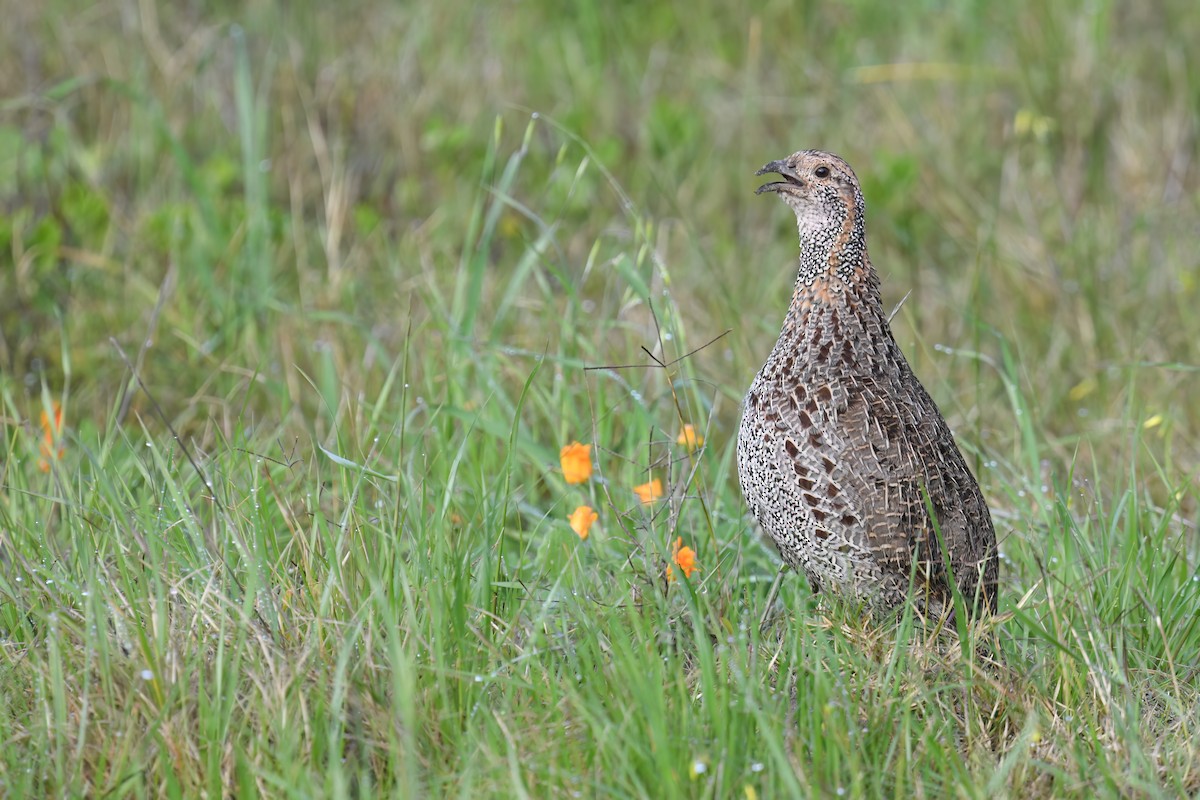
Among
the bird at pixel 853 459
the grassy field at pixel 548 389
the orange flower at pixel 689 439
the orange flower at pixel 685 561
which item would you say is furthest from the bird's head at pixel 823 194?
the orange flower at pixel 685 561

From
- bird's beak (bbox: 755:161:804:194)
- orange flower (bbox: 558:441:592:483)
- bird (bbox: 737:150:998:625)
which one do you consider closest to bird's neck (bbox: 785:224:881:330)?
bird (bbox: 737:150:998:625)

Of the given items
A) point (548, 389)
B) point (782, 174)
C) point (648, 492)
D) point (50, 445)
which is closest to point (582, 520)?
point (648, 492)

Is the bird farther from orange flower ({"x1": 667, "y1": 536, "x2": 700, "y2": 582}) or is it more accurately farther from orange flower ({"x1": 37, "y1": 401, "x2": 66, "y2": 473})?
orange flower ({"x1": 37, "y1": 401, "x2": 66, "y2": 473})

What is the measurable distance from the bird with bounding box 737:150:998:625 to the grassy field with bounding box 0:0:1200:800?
0.14m

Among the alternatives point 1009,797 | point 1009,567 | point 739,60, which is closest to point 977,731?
point 1009,797

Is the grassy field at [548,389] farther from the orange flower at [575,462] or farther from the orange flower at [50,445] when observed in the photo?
→ the orange flower at [575,462]

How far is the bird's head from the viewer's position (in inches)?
145

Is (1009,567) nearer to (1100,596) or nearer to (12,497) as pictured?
(1100,596)

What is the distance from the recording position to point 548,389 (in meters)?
5.00

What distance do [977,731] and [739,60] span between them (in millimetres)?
5294

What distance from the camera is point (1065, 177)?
687 centimetres

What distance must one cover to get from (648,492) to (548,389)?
1.33 metres

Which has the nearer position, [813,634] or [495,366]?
[813,634]

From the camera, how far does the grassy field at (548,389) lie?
295 centimetres
